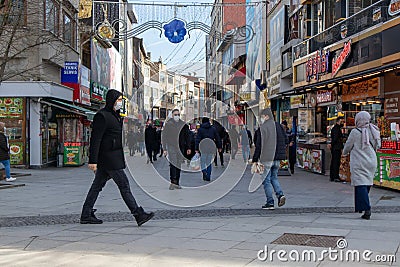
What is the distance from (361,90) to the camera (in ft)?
58.8

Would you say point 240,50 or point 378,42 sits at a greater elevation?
point 240,50

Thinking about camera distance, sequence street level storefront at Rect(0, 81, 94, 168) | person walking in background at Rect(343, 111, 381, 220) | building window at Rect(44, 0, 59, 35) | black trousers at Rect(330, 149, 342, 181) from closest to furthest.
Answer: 1. person walking in background at Rect(343, 111, 381, 220)
2. black trousers at Rect(330, 149, 342, 181)
3. street level storefront at Rect(0, 81, 94, 168)
4. building window at Rect(44, 0, 59, 35)

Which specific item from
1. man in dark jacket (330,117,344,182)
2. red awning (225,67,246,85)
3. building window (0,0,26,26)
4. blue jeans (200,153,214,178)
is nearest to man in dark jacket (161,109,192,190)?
blue jeans (200,153,214,178)

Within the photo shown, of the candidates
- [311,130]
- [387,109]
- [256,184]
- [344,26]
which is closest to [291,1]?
[311,130]

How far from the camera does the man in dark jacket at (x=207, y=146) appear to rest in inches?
647

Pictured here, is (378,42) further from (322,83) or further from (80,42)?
(80,42)

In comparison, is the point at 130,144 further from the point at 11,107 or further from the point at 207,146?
the point at 207,146

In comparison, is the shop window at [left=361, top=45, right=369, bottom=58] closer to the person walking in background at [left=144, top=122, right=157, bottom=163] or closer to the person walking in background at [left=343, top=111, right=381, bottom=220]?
the person walking in background at [left=343, top=111, right=381, bottom=220]

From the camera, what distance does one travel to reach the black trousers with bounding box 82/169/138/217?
28.3 feet

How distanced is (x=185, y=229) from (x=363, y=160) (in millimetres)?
3255

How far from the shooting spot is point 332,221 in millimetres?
8953

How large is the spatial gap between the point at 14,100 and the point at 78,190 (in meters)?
8.87

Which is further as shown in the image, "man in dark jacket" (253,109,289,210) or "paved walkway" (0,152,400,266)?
"man in dark jacket" (253,109,289,210)

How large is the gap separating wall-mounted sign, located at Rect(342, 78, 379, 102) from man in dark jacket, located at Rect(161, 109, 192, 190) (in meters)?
6.17
